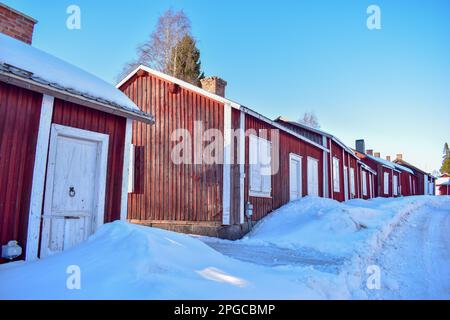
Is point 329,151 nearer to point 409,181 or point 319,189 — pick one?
point 319,189

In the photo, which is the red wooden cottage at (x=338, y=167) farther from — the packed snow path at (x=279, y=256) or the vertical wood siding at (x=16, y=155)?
the vertical wood siding at (x=16, y=155)

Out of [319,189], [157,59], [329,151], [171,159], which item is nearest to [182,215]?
[171,159]

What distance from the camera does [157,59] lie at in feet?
85.1

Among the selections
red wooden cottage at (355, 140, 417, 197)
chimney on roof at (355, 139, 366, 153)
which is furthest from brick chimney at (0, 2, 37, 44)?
chimney on roof at (355, 139, 366, 153)

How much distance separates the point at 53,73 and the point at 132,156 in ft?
16.0

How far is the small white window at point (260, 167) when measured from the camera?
36.8ft

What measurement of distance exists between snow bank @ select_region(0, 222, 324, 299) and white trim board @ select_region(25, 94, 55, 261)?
484 millimetres

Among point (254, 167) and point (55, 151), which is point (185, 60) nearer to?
point (254, 167)

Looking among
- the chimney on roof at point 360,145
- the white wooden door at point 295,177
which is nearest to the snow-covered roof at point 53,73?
the white wooden door at point 295,177

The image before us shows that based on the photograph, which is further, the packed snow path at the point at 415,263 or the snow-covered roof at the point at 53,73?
the snow-covered roof at the point at 53,73

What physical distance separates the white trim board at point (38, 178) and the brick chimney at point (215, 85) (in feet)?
22.0

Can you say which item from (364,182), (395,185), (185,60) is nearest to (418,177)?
(395,185)

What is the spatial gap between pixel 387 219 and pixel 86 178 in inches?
360
